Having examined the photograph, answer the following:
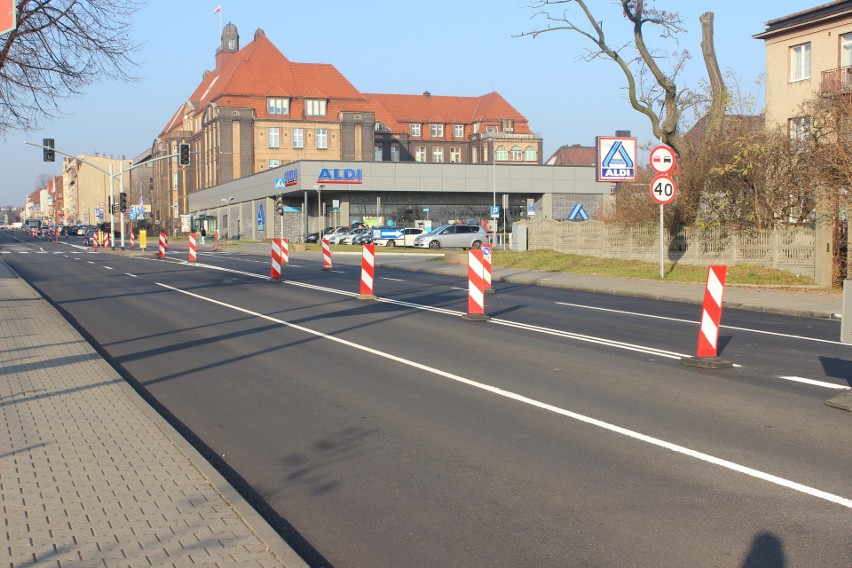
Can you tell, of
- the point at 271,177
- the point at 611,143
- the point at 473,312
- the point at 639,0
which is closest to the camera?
the point at 473,312

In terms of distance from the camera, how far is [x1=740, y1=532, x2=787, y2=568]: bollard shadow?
15.1 feet

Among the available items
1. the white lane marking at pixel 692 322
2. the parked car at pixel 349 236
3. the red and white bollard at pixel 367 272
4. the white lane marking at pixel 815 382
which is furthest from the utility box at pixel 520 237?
the white lane marking at pixel 815 382

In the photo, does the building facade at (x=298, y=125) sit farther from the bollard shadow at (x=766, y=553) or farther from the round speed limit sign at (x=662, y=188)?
the bollard shadow at (x=766, y=553)

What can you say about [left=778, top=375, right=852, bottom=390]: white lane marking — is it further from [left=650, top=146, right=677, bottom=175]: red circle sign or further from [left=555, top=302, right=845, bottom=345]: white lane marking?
[left=650, top=146, right=677, bottom=175]: red circle sign

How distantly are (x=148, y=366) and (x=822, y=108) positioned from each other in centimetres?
1993

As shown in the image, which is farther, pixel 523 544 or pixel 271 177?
pixel 271 177

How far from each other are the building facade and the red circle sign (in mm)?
56471

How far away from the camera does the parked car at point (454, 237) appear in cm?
5731

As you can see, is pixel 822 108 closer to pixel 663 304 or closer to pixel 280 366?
pixel 663 304

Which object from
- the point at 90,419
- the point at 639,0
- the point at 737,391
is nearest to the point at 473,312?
the point at 737,391

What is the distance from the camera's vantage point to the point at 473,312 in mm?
16203

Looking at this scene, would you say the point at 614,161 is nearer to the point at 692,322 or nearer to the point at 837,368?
the point at 692,322

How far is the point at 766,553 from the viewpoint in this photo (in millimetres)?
4746

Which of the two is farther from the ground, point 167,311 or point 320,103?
point 320,103
